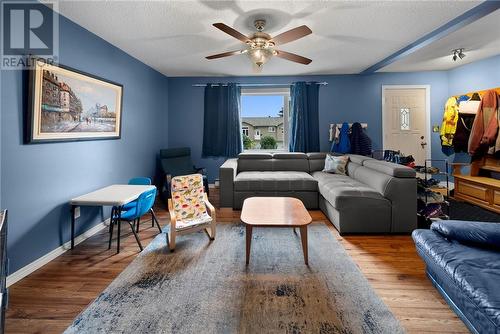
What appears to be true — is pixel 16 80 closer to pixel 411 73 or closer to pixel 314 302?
pixel 314 302

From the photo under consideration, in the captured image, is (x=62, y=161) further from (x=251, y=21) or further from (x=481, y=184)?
(x=481, y=184)

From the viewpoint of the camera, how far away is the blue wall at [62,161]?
2129 millimetres

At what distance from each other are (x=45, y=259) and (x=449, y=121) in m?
A: 6.16

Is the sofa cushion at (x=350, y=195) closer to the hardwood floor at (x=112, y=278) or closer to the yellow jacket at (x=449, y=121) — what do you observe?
the hardwood floor at (x=112, y=278)

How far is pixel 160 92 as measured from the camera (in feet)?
16.3

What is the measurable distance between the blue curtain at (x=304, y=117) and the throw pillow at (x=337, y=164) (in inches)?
26.5

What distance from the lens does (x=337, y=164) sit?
4516mm

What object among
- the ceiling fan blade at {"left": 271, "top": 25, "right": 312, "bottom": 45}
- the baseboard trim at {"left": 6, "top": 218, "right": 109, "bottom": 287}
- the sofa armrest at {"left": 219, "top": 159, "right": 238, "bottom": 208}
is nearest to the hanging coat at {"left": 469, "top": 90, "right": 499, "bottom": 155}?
the ceiling fan blade at {"left": 271, "top": 25, "right": 312, "bottom": 45}

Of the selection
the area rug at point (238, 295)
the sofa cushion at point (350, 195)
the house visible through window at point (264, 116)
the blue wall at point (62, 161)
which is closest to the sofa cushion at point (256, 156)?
the house visible through window at point (264, 116)

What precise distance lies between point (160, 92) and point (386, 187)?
13.7 ft

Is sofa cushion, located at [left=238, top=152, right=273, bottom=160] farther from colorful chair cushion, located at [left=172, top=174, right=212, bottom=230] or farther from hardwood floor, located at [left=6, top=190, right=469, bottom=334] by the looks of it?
hardwood floor, located at [left=6, top=190, right=469, bottom=334]

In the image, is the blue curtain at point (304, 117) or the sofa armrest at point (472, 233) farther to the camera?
the blue curtain at point (304, 117)

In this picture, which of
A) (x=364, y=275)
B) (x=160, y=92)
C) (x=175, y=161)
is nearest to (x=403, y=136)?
(x=364, y=275)

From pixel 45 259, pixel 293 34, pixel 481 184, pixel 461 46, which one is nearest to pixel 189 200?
pixel 45 259
